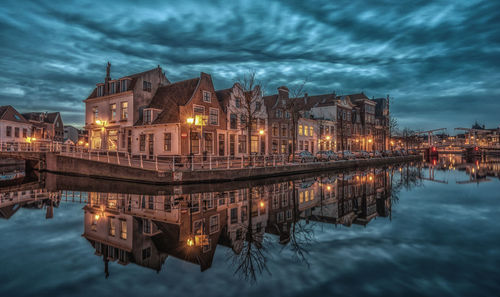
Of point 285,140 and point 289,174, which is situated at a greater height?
point 285,140

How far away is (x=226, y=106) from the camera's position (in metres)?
34.4

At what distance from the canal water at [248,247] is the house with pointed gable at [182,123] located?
14.1 metres

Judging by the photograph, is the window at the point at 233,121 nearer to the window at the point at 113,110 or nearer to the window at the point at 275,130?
the window at the point at 275,130

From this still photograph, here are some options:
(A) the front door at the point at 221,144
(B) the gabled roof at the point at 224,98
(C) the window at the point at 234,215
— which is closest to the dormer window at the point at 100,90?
(B) the gabled roof at the point at 224,98

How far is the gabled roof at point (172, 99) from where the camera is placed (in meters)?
30.0

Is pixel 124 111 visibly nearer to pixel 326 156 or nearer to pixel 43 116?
pixel 326 156

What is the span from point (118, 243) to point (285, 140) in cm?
3732

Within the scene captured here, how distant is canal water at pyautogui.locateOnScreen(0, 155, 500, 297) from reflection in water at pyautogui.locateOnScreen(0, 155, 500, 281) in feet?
0.18

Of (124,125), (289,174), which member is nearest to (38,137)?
(124,125)

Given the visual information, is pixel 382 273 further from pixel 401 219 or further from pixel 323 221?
pixel 401 219

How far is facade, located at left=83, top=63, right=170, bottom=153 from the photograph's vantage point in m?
33.0

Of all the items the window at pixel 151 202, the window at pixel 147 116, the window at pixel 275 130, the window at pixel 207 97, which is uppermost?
the window at pixel 207 97

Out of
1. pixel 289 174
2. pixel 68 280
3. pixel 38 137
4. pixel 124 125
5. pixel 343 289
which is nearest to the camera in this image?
pixel 343 289

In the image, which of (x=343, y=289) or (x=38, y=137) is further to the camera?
(x=38, y=137)
